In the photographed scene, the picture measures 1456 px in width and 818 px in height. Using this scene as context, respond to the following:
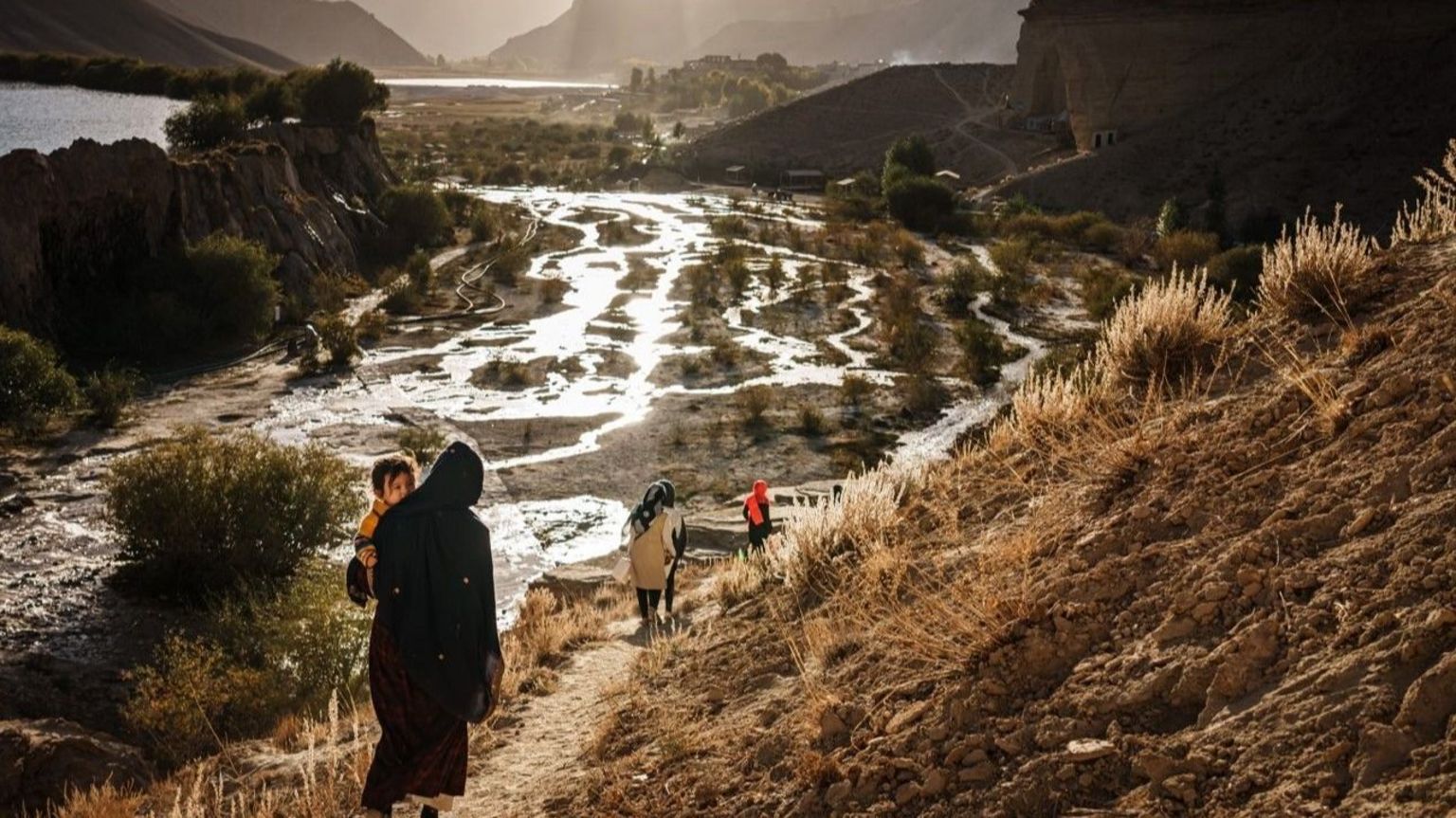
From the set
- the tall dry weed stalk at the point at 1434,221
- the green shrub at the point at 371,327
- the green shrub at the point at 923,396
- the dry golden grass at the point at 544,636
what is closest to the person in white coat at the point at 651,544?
the dry golden grass at the point at 544,636

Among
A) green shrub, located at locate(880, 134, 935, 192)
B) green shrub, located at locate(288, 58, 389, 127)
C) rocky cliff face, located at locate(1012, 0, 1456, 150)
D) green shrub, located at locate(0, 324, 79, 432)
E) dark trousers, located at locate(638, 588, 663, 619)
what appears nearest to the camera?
dark trousers, located at locate(638, 588, 663, 619)

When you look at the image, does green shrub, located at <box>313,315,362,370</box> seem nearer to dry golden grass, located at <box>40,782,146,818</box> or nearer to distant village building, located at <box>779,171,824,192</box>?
dry golden grass, located at <box>40,782,146,818</box>

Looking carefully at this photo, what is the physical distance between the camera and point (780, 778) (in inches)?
195

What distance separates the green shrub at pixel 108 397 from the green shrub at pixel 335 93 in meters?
24.2

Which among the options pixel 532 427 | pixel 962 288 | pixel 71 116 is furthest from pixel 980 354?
pixel 71 116

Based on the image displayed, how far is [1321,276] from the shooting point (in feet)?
21.5

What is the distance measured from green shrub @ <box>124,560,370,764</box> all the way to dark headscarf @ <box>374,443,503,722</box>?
3609 millimetres

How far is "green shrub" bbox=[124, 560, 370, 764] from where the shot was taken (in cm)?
920

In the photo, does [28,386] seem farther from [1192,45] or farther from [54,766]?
[1192,45]

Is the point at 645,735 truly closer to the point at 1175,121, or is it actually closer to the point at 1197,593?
the point at 1197,593

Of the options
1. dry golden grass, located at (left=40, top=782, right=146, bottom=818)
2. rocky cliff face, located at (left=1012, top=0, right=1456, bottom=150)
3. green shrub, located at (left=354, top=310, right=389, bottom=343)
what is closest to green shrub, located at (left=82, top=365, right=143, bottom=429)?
green shrub, located at (left=354, top=310, right=389, bottom=343)

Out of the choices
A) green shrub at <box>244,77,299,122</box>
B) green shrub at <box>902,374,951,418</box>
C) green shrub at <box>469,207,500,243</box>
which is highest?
green shrub at <box>244,77,299,122</box>

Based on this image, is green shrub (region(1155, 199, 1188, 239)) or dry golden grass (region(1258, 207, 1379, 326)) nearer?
dry golden grass (region(1258, 207, 1379, 326))

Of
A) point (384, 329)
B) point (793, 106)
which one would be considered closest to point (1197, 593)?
Result: point (384, 329)
